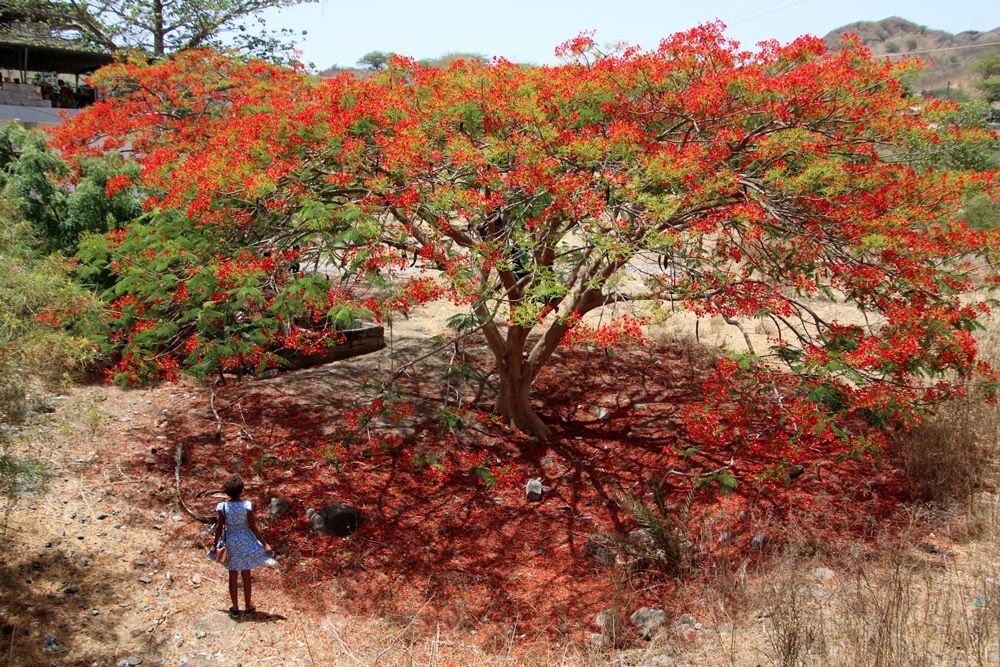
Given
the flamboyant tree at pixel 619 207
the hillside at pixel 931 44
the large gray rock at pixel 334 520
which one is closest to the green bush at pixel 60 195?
the flamboyant tree at pixel 619 207

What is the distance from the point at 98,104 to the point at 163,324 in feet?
15.2

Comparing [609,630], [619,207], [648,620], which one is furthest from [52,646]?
[619,207]

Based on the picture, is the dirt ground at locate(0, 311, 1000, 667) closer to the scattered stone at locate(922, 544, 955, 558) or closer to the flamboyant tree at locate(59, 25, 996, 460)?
the scattered stone at locate(922, 544, 955, 558)

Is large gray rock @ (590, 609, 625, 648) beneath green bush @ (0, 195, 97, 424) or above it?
beneath

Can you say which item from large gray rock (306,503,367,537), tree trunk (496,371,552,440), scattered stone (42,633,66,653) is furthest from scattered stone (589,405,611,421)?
scattered stone (42,633,66,653)

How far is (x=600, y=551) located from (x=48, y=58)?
20101 millimetres

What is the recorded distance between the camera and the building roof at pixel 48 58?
17.5 metres

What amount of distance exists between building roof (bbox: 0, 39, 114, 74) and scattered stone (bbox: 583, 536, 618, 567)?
1696 cm

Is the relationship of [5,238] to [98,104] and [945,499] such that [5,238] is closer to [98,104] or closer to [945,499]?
[98,104]

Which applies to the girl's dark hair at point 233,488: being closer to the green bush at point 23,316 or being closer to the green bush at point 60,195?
the green bush at point 23,316

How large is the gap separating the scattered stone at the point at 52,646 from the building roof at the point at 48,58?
16.6m

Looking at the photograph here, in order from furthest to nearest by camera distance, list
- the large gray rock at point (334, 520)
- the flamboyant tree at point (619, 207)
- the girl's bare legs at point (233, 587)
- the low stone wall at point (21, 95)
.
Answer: the low stone wall at point (21, 95) < the large gray rock at point (334, 520) < the flamboyant tree at point (619, 207) < the girl's bare legs at point (233, 587)

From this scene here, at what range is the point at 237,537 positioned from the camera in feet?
14.9

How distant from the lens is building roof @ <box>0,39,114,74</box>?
17547 millimetres
